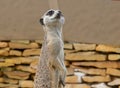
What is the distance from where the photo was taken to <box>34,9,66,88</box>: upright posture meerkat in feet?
6.82

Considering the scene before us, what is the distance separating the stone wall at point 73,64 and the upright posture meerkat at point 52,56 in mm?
2020

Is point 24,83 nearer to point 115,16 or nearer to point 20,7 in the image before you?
point 20,7

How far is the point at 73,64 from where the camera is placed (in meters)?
4.22

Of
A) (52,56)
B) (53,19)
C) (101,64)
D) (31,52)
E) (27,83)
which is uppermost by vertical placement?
(53,19)

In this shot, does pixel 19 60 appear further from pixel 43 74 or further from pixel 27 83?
pixel 43 74

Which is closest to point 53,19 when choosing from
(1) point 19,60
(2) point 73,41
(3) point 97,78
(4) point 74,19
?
(4) point 74,19

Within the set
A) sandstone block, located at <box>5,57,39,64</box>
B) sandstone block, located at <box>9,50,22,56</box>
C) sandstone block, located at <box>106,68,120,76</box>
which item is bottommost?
sandstone block, located at <box>106,68,120,76</box>

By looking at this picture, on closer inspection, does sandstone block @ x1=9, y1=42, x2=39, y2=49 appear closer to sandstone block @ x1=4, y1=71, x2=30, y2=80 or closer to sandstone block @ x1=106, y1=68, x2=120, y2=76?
sandstone block @ x1=4, y1=71, x2=30, y2=80

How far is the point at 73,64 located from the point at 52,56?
214 cm

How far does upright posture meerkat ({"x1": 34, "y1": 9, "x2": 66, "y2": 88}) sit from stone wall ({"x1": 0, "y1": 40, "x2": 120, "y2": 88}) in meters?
2.02

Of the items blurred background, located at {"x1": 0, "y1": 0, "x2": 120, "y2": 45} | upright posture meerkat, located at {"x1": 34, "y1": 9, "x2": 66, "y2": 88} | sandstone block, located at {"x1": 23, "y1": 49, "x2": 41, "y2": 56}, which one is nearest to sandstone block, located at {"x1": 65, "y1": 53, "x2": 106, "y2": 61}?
blurred background, located at {"x1": 0, "y1": 0, "x2": 120, "y2": 45}

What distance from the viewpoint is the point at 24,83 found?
4.32 m

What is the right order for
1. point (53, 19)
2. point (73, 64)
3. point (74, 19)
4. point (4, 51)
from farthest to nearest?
point (4, 51)
point (73, 64)
point (74, 19)
point (53, 19)

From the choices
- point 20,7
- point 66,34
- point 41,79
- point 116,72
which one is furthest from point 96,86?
point 41,79
